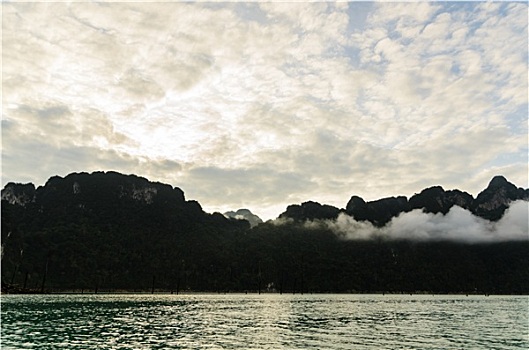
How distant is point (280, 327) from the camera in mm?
60156

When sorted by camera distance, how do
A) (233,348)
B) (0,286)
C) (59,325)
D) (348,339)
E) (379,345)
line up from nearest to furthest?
(233,348), (379,345), (348,339), (59,325), (0,286)

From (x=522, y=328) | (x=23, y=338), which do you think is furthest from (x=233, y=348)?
(x=522, y=328)

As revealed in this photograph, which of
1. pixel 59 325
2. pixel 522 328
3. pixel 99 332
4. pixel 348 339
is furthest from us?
pixel 522 328

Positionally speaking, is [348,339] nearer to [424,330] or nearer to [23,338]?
[424,330]

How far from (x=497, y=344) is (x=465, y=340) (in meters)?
3.63

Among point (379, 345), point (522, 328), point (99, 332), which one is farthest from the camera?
point (522, 328)

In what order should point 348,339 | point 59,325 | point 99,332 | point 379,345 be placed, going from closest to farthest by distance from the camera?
point 379,345
point 348,339
point 99,332
point 59,325

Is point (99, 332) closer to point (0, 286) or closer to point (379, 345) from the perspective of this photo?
point (379, 345)

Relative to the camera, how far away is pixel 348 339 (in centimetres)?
4712

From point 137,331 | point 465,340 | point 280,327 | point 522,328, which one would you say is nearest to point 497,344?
point 465,340

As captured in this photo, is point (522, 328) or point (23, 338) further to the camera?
point (522, 328)

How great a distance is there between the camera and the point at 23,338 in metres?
44.2

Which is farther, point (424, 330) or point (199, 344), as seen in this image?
point (424, 330)

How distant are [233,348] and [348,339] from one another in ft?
48.1
